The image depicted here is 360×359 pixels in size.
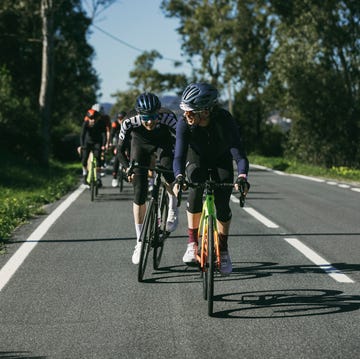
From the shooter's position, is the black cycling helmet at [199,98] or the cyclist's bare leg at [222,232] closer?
the black cycling helmet at [199,98]

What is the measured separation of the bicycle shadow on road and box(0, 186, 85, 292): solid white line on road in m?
2.18

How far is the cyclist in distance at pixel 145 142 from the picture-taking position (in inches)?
284

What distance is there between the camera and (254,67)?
1954 inches

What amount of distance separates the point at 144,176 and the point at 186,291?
1765 mm

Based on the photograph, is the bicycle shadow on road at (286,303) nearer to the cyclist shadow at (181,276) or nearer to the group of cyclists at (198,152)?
the group of cyclists at (198,152)

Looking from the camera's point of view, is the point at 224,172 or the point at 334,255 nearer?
the point at 224,172

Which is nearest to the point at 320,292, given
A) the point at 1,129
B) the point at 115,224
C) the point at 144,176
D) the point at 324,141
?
the point at 144,176

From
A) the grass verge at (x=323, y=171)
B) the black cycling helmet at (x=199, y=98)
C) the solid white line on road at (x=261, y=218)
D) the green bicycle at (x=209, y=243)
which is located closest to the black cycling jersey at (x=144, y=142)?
the green bicycle at (x=209, y=243)

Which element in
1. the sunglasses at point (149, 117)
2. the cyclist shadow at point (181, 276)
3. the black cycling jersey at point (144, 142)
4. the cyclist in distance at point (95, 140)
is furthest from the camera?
the cyclist in distance at point (95, 140)

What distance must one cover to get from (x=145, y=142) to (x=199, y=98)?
2.37 m

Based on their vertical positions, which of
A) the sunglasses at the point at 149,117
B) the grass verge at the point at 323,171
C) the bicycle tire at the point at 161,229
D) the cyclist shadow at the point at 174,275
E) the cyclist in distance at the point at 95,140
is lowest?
the grass verge at the point at 323,171

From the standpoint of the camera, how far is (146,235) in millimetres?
6797

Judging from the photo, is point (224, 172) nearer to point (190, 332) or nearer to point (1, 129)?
point (190, 332)

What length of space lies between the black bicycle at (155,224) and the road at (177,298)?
192 mm
